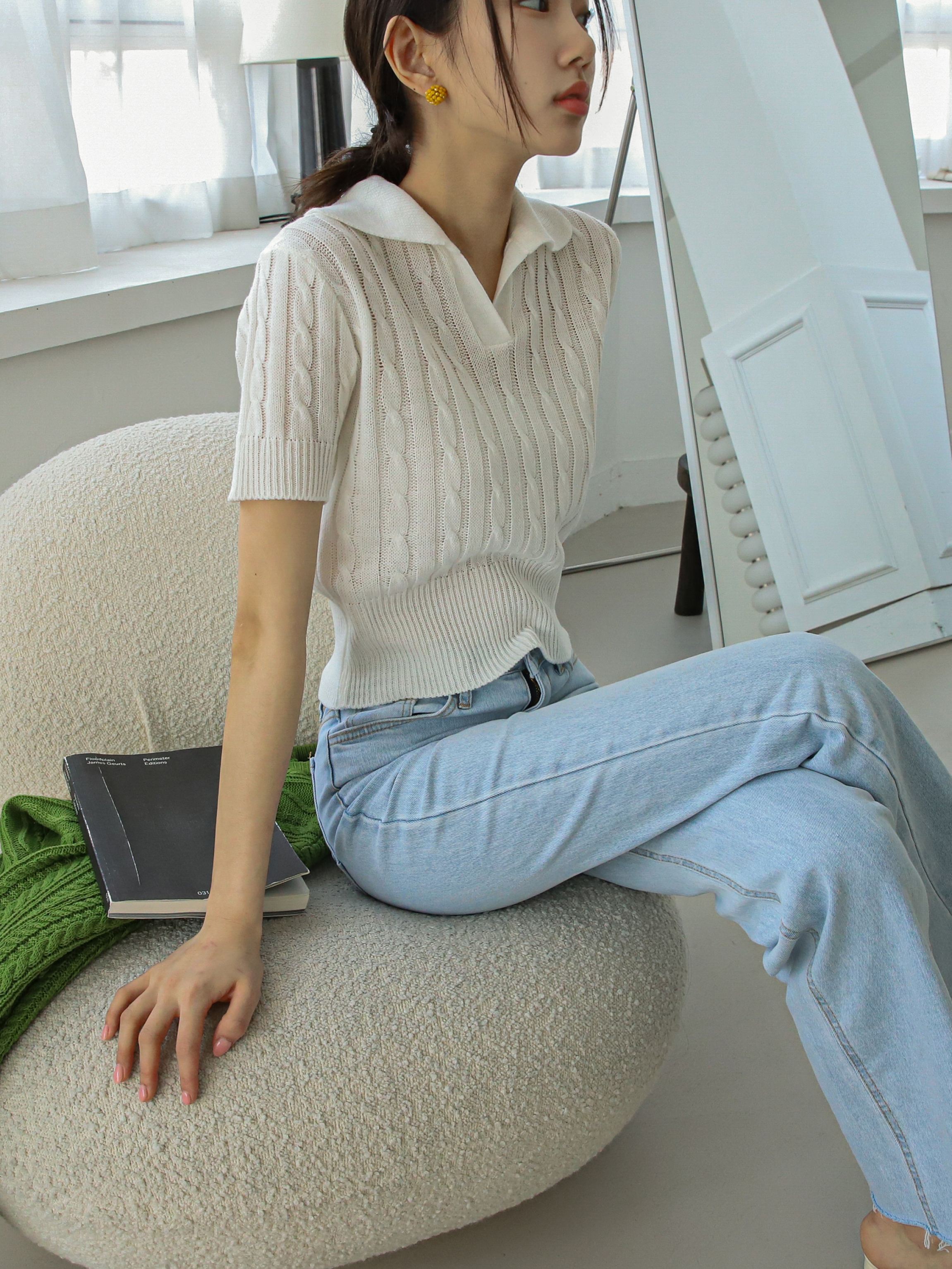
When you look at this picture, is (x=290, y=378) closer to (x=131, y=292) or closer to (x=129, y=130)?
(x=131, y=292)

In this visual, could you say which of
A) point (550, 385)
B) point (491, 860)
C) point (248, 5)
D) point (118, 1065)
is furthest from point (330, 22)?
point (118, 1065)

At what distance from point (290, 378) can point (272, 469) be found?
8 centimetres

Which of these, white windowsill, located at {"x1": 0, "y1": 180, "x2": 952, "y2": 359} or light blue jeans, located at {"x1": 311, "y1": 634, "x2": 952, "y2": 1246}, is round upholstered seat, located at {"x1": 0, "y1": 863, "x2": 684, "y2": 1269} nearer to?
light blue jeans, located at {"x1": 311, "y1": 634, "x2": 952, "y2": 1246}

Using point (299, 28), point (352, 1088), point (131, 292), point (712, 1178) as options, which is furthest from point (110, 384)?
point (712, 1178)

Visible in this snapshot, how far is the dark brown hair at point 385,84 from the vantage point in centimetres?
103

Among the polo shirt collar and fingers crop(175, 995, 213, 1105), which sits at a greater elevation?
the polo shirt collar

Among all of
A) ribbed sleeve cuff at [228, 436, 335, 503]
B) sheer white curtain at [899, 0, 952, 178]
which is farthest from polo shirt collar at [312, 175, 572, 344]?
sheer white curtain at [899, 0, 952, 178]

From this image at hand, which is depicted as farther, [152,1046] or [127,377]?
[127,377]

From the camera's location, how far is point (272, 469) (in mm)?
979

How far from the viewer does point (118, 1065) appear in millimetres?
915

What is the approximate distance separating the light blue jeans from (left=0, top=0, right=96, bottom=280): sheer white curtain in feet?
4.07

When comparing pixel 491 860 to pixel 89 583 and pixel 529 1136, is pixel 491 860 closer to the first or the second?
pixel 529 1136

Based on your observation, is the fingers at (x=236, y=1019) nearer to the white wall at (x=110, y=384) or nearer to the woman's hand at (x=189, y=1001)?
the woman's hand at (x=189, y=1001)

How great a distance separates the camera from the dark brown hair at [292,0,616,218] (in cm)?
103
